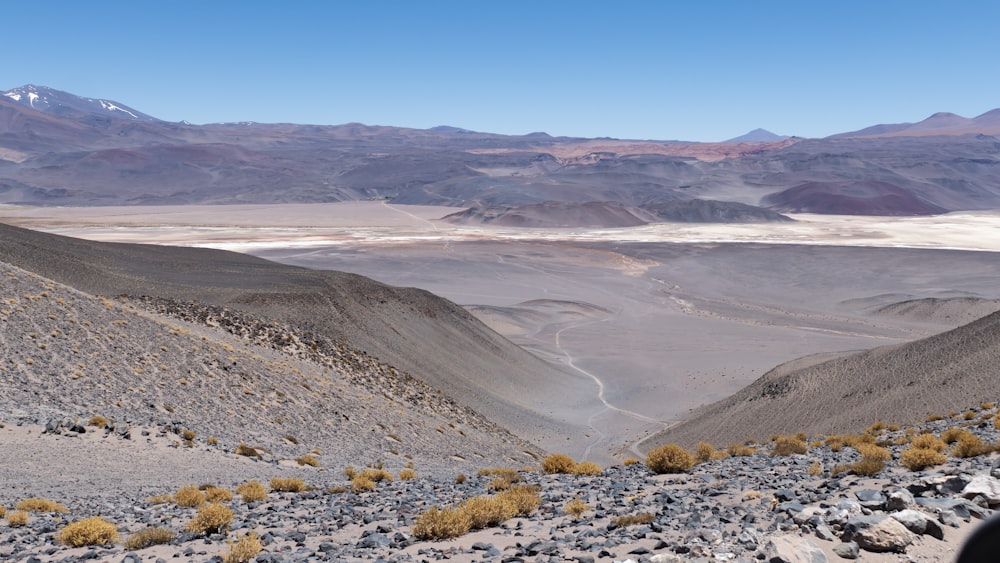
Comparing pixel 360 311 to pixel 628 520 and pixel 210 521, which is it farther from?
pixel 628 520

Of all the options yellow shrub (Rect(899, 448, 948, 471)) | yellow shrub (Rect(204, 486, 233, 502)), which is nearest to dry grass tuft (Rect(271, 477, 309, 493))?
yellow shrub (Rect(204, 486, 233, 502))

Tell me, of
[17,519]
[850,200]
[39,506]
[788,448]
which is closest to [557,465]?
[788,448]

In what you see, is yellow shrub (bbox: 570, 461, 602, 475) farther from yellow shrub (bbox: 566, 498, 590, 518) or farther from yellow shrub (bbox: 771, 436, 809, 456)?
yellow shrub (bbox: 566, 498, 590, 518)

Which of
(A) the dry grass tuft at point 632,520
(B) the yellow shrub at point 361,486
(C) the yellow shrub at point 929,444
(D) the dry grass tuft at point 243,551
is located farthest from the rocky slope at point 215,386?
(C) the yellow shrub at point 929,444

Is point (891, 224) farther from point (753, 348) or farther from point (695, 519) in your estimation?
point (695, 519)

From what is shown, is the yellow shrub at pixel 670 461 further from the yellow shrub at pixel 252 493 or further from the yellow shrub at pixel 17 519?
the yellow shrub at pixel 17 519
